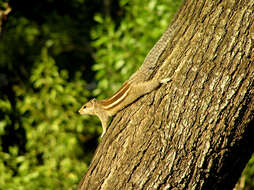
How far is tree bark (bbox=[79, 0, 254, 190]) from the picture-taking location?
7.20ft

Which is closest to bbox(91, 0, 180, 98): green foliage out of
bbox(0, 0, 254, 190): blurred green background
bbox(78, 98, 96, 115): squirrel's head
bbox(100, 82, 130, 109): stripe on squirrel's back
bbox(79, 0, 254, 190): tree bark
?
bbox(0, 0, 254, 190): blurred green background

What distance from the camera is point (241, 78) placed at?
218cm

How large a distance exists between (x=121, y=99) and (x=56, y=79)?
1.96 metres

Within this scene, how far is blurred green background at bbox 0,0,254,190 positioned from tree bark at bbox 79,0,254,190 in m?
1.66

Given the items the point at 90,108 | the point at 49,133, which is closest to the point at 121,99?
the point at 90,108

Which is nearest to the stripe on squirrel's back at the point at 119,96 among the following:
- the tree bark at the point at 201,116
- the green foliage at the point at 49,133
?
the tree bark at the point at 201,116

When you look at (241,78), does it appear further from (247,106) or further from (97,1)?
(97,1)

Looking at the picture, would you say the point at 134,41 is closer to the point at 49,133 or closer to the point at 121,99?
the point at 121,99

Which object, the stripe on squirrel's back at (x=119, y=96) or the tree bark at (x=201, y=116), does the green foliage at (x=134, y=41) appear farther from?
the tree bark at (x=201, y=116)

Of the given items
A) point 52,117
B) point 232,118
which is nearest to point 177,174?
point 232,118

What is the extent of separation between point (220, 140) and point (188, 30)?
29.3 inches

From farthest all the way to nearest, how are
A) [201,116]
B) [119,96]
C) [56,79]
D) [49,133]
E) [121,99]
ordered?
[49,133] < [56,79] < [119,96] < [121,99] < [201,116]

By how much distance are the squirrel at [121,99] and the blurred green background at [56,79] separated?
474mm

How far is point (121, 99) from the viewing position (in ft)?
10.5
